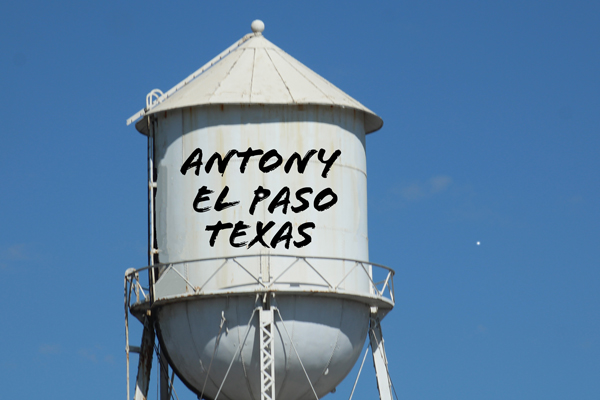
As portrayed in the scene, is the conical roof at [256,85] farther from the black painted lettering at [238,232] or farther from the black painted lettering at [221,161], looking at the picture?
the black painted lettering at [238,232]

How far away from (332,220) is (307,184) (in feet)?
3.43

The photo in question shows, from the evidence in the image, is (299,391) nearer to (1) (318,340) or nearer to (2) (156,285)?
(1) (318,340)

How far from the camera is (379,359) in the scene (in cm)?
3816

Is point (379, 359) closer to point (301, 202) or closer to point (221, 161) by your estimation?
Result: point (301, 202)

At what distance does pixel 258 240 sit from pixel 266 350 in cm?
256

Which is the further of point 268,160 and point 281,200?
point 268,160

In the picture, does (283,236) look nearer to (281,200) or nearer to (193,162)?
(281,200)

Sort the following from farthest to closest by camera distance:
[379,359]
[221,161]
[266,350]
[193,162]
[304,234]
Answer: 1. [379,359]
2. [193,162]
3. [221,161]
4. [304,234]
5. [266,350]

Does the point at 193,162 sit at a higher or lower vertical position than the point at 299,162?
higher

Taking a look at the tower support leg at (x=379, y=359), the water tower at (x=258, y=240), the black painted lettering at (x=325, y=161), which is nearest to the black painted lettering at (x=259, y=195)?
the water tower at (x=258, y=240)

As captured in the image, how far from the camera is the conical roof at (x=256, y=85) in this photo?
36.7m

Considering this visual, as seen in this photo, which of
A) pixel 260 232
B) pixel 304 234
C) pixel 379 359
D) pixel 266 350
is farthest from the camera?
pixel 379 359

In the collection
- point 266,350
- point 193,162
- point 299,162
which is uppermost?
point 193,162

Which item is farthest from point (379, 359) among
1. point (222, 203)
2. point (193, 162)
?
point (193, 162)
